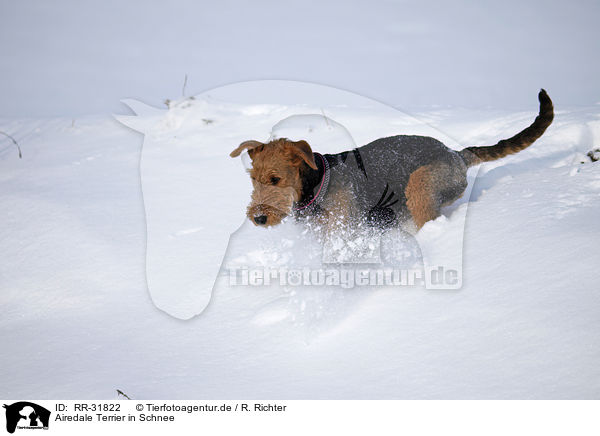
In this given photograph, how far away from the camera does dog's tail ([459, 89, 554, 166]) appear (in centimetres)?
359

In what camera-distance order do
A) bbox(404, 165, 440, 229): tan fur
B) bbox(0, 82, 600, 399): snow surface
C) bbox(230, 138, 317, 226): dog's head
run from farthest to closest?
bbox(404, 165, 440, 229): tan fur, bbox(230, 138, 317, 226): dog's head, bbox(0, 82, 600, 399): snow surface

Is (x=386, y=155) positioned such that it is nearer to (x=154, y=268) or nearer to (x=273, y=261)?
(x=273, y=261)

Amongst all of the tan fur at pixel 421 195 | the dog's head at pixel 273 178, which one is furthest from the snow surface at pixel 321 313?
the dog's head at pixel 273 178

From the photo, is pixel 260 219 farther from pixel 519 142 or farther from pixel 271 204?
pixel 519 142

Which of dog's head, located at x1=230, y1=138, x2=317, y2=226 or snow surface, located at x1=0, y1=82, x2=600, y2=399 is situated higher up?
dog's head, located at x1=230, y1=138, x2=317, y2=226

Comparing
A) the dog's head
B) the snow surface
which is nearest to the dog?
the dog's head

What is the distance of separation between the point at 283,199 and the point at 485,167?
2671 millimetres
